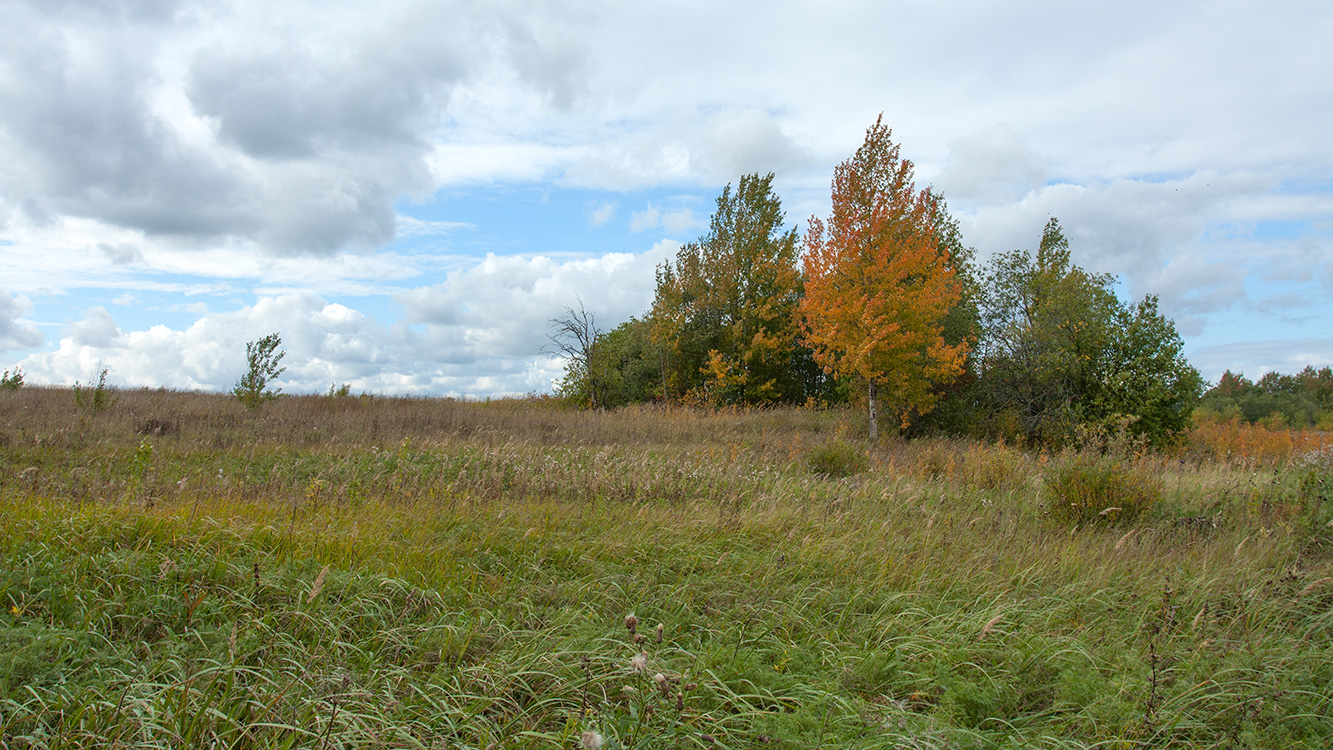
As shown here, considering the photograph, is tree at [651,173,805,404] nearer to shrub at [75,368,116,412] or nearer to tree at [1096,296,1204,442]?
tree at [1096,296,1204,442]

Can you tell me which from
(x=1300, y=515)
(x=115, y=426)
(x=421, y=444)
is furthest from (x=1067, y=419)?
(x=115, y=426)

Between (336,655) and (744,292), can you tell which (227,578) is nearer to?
(336,655)

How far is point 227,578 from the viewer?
385cm

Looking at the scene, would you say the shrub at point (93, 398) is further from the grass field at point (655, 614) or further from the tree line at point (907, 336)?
the tree line at point (907, 336)

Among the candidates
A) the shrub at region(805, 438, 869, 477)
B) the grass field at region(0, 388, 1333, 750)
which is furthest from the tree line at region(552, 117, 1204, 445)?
the grass field at region(0, 388, 1333, 750)

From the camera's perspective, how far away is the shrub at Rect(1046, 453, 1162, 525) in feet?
23.8

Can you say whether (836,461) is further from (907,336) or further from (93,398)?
(93,398)

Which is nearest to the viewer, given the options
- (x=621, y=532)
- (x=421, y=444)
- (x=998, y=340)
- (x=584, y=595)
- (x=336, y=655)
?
(x=336, y=655)

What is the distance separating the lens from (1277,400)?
130ft

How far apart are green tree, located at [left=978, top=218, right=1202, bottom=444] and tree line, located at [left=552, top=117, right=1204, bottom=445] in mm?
40

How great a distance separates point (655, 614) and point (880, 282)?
1483 centimetres

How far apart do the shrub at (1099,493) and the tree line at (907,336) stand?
335 inches

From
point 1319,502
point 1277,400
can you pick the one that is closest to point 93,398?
point 1319,502

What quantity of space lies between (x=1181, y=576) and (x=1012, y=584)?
139 centimetres
